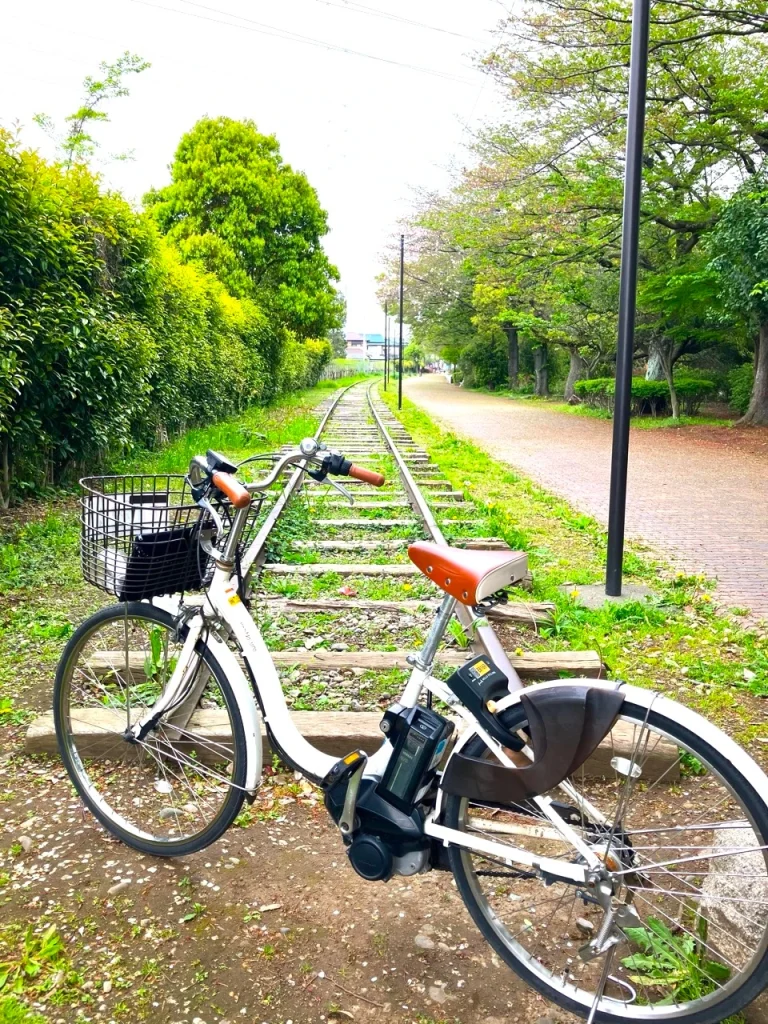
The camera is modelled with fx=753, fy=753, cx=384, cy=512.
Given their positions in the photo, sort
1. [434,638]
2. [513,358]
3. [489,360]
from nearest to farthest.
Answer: [434,638], [513,358], [489,360]

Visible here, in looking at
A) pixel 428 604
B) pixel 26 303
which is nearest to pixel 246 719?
pixel 428 604

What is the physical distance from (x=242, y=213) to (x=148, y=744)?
23019mm

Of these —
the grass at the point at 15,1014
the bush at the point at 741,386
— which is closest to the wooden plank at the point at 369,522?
the grass at the point at 15,1014

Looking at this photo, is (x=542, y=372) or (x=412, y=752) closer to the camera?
(x=412, y=752)

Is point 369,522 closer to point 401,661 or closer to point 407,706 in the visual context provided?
point 401,661

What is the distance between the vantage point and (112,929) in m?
2.25

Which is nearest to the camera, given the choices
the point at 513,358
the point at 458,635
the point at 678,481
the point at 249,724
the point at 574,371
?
the point at 249,724

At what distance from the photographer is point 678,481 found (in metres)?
11.1

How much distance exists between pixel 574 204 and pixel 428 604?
1525 cm

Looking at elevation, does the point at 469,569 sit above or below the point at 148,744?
above

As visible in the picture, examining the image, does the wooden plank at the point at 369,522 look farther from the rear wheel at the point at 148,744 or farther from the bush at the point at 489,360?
the bush at the point at 489,360

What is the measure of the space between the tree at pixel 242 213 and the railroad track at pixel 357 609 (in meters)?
16.0

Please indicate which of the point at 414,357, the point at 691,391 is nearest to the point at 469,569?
the point at 691,391

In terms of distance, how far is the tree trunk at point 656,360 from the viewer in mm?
21380
